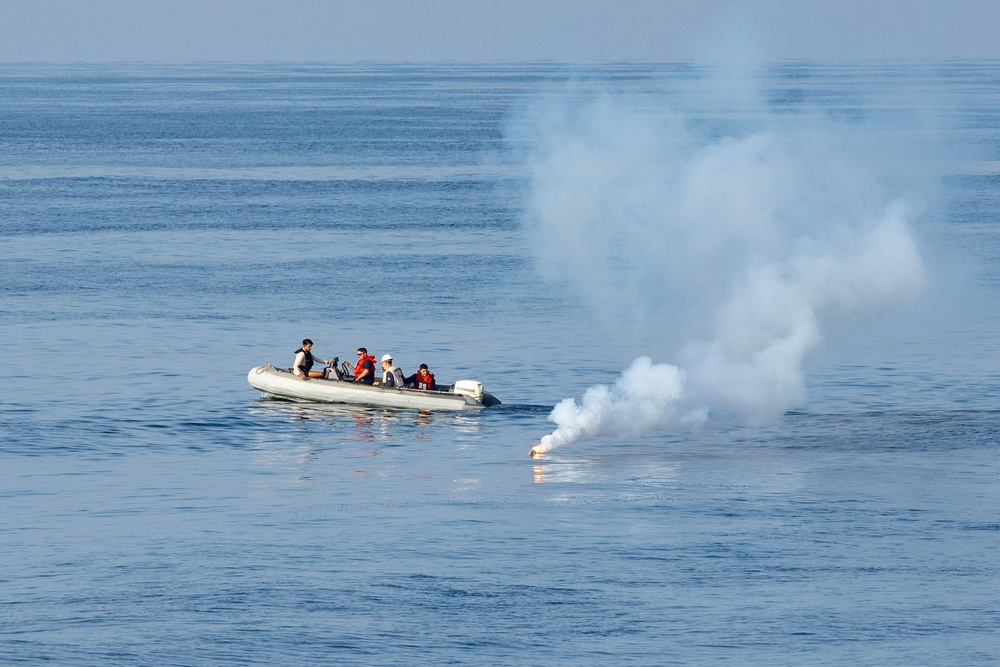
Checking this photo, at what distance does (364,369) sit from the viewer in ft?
165

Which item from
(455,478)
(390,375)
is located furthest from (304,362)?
(455,478)

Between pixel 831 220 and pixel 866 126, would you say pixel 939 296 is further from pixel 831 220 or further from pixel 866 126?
pixel 831 220

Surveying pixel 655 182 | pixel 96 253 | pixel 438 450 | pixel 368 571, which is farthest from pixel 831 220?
pixel 96 253

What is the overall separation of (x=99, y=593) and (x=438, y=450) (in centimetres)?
1477

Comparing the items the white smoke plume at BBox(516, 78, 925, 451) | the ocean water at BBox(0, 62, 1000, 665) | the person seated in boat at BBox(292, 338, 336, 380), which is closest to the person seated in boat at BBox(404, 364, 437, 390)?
the ocean water at BBox(0, 62, 1000, 665)

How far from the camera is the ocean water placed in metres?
28.7

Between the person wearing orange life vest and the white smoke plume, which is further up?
the white smoke plume

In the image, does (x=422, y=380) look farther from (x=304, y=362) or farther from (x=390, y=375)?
(x=304, y=362)

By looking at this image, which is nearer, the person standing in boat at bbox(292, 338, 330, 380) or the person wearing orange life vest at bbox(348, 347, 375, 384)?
the person wearing orange life vest at bbox(348, 347, 375, 384)

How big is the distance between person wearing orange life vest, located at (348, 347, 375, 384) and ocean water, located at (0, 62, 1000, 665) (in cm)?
118

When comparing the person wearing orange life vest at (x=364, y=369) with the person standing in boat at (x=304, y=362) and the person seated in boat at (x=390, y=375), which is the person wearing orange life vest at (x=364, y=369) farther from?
the person standing in boat at (x=304, y=362)

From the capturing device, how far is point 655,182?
5775cm

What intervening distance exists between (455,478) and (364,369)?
11310 millimetres

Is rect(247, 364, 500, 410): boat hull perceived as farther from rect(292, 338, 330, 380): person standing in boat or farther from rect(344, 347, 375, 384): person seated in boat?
rect(344, 347, 375, 384): person seated in boat
